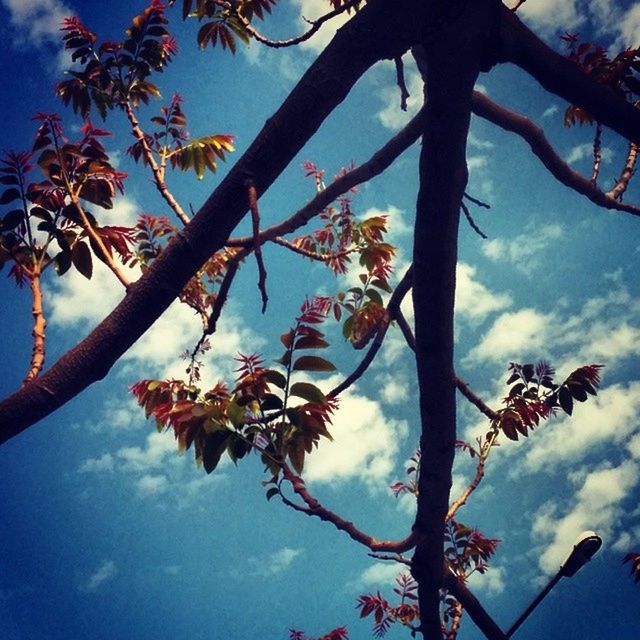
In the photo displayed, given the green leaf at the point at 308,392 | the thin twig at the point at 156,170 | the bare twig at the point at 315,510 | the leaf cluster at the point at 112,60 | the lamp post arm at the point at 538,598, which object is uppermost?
the leaf cluster at the point at 112,60

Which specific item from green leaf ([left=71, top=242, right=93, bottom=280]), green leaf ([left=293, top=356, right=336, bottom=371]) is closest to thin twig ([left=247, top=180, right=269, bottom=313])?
green leaf ([left=293, top=356, right=336, bottom=371])

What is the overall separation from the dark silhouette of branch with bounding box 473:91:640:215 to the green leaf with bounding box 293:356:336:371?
1547 mm

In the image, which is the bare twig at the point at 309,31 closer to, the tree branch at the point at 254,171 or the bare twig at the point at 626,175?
the tree branch at the point at 254,171

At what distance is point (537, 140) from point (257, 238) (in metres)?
1.91

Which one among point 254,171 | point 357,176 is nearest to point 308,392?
point 254,171

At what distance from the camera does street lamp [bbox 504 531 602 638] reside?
3111 mm

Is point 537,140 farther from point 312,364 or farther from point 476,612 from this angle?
point 476,612

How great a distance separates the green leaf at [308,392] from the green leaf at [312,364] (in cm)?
7

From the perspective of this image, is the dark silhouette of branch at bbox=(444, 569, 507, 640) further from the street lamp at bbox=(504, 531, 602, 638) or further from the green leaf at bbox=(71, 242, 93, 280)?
the green leaf at bbox=(71, 242, 93, 280)

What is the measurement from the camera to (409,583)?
495 centimetres

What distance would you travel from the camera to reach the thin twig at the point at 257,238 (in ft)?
4.14

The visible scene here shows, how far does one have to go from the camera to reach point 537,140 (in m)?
2.49

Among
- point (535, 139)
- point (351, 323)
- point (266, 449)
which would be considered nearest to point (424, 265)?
point (266, 449)

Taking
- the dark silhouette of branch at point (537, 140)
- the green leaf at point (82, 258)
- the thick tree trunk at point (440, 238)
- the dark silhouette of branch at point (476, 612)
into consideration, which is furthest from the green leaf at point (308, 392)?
the dark silhouette of branch at point (537, 140)
